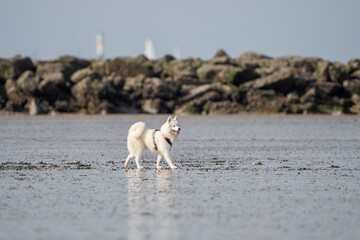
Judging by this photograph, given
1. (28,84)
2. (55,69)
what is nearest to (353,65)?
(55,69)

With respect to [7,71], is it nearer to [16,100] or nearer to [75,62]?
[16,100]

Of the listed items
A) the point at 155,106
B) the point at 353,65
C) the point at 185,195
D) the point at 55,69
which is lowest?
the point at 185,195

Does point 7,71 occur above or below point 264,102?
above

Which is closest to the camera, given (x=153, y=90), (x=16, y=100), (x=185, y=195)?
(x=185, y=195)

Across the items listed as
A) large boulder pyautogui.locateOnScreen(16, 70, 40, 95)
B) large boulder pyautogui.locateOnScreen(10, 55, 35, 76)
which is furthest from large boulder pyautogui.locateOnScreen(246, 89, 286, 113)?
large boulder pyautogui.locateOnScreen(10, 55, 35, 76)

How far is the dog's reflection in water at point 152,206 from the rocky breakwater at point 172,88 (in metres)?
35.9

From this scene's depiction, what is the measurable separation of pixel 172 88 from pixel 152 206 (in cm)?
4128

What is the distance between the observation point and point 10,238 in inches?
323

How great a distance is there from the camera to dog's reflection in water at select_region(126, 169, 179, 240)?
8.52m

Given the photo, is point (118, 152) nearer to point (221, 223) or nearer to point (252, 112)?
point (221, 223)

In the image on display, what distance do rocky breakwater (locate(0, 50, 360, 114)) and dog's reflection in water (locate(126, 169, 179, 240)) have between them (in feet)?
118

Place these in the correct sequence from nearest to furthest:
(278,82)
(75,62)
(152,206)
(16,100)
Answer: (152,206), (16,100), (278,82), (75,62)

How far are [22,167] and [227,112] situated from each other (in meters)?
35.4

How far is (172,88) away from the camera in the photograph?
51.4 meters
